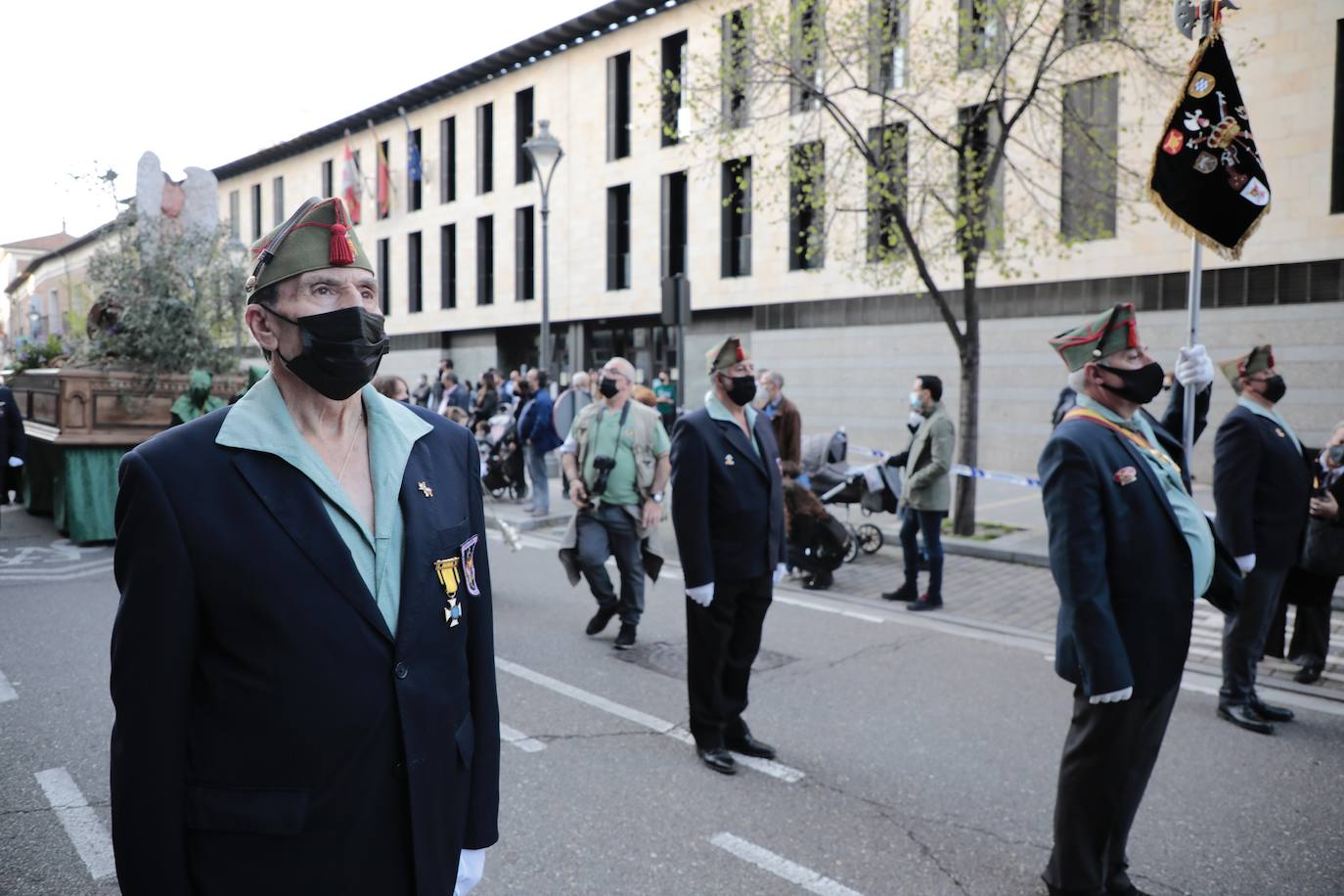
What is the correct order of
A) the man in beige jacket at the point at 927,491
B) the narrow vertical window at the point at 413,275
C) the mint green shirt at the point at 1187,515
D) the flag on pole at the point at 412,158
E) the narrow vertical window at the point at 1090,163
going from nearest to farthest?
the mint green shirt at the point at 1187,515, the man in beige jacket at the point at 927,491, the narrow vertical window at the point at 1090,163, the flag on pole at the point at 412,158, the narrow vertical window at the point at 413,275

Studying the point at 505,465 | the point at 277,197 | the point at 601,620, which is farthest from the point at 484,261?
the point at 601,620

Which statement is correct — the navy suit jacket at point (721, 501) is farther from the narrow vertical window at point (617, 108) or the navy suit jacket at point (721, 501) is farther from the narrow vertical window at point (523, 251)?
A: the narrow vertical window at point (523, 251)

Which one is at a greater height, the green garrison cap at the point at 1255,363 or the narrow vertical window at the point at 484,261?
the narrow vertical window at the point at 484,261

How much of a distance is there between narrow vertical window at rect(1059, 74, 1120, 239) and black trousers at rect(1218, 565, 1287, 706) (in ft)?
26.7

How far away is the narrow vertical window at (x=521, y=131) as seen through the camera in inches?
1149

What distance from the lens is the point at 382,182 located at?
33844mm

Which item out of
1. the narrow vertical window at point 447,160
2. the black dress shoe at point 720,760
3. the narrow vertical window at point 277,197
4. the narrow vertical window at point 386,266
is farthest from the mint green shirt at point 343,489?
the narrow vertical window at point 277,197

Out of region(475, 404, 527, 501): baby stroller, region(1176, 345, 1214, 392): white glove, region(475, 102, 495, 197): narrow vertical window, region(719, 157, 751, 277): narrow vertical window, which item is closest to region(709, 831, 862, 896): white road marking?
region(1176, 345, 1214, 392): white glove

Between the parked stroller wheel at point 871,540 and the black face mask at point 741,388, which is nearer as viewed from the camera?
the black face mask at point 741,388

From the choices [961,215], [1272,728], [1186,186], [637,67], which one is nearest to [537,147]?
[961,215]

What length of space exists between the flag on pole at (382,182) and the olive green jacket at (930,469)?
29733mm

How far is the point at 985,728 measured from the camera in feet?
16.9

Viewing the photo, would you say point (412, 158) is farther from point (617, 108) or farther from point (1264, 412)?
point (1264, 412)

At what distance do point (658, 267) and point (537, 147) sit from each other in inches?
364
